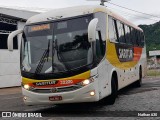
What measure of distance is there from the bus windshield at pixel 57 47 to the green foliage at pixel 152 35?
96546 millimetres

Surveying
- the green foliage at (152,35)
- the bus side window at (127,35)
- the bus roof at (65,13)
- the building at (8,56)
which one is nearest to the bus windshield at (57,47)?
the bus roof at (65,13)

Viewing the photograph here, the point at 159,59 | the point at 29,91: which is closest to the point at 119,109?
the point at 29,91

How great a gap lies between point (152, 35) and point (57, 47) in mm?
99233

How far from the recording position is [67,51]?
33.4 ft

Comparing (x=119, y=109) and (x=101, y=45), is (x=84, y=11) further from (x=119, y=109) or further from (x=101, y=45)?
(x=119, y=109)

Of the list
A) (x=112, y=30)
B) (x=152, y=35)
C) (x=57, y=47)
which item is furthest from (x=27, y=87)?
(x=152, y=35)

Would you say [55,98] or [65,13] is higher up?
[65,13]

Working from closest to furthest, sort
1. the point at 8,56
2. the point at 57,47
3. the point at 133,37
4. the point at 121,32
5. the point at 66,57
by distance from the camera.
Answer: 1. the point at 66,57
2. the point at 57,47
3. the point at 121,32
4. the point at 133,37
5. the point at 8,56

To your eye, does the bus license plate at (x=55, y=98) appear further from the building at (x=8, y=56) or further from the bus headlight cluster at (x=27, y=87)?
the building at (x=8, y=56)

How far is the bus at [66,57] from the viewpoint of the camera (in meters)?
9.89

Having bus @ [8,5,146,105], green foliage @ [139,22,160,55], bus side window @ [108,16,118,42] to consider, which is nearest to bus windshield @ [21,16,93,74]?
bus @ [8,5,146,105]

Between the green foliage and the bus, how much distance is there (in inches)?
3783

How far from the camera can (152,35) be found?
4195 inches

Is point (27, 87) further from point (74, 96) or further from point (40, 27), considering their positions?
point (40, 27)
